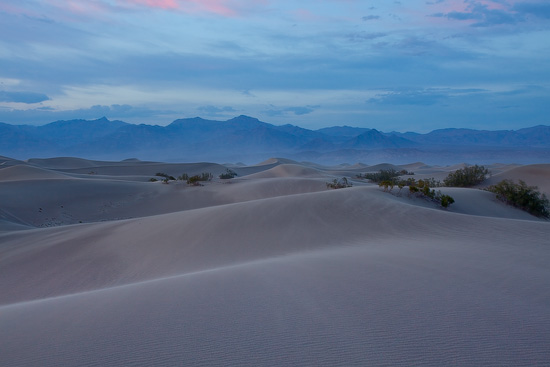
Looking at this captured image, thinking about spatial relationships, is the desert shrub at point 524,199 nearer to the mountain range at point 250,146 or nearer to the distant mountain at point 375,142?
the mountain range at point 250,146

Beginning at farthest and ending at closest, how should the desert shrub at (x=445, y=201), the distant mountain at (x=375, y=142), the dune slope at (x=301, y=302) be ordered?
1. the distant mountain at (x=375, y=142)
2. the desert shrub at (x=445, y=201)
3. the dune slope at (x=301, y=302)

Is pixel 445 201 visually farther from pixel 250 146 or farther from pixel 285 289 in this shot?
pixel 250 146

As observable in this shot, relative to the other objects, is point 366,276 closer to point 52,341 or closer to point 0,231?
point 52,341

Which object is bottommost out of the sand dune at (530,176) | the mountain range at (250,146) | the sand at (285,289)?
the sand at (285,289)

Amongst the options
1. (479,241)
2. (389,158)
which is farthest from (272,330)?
(389,158)

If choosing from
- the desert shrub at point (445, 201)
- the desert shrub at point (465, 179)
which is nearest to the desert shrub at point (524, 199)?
the desert shrub at point (445, 201)

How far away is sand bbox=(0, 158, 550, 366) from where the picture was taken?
Result: 3.04m

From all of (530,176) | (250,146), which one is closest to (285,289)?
(530,176)

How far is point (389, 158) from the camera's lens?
466ft

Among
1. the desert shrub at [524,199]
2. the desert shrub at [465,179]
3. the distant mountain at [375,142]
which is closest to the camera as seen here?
the desert shrub at [524,199]

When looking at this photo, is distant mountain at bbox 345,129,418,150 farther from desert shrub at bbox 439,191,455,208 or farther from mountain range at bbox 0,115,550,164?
desert shrub at bbox 439,191,455,208

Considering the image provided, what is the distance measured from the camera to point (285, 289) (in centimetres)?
471

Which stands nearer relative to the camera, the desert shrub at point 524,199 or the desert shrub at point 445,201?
the desert shrub at point 445,201

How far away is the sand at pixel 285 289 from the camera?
9.99ft
